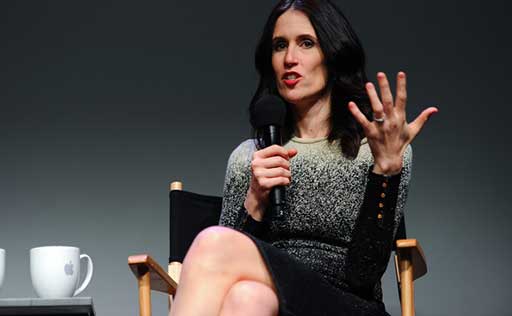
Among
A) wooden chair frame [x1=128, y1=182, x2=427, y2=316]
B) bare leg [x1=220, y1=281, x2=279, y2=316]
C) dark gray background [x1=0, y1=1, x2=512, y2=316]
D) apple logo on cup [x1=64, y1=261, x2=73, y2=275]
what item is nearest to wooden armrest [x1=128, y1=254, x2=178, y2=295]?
wooden chair frame [x1=128, y1=182, x2=427, y2=316]

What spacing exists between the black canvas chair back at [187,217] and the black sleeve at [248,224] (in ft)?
1.50

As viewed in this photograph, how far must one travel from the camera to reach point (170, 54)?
106 inches

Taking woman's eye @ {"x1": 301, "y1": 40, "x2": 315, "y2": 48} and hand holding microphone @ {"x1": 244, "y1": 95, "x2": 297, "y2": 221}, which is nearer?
hand holding microphone @ {"x1": 244, "y1": 95, "x2": 297, "y2": 221}

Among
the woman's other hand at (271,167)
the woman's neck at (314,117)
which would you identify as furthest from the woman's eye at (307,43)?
the woman's other hand at (271,167)

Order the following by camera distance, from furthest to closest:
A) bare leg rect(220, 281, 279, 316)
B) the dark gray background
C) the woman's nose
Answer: the dark gray background, the woman's nose, bare leg rect(220, 281, 279, 316)

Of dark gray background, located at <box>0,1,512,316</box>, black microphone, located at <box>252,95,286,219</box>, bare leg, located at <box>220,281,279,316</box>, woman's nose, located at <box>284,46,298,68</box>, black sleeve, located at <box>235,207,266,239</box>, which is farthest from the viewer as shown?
dark gray background, located at <box>0,1,512,316</box>

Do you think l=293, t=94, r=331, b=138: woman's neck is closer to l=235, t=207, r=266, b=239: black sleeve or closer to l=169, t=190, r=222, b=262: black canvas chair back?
l=235, t=207, r=266, b=239: black sleeve

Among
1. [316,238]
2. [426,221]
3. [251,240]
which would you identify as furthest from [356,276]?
[426,221]

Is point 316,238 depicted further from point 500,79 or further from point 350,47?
point 500,79

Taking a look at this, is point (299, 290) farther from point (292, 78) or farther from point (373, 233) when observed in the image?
point (292, 78)

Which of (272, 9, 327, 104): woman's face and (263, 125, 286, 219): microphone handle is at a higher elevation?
(272, 9, 327, 104): woman's face

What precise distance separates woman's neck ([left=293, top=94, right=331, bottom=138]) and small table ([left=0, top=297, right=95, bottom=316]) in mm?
590

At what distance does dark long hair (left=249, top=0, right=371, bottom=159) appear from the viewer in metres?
1.81

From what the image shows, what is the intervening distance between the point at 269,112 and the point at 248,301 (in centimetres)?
41
